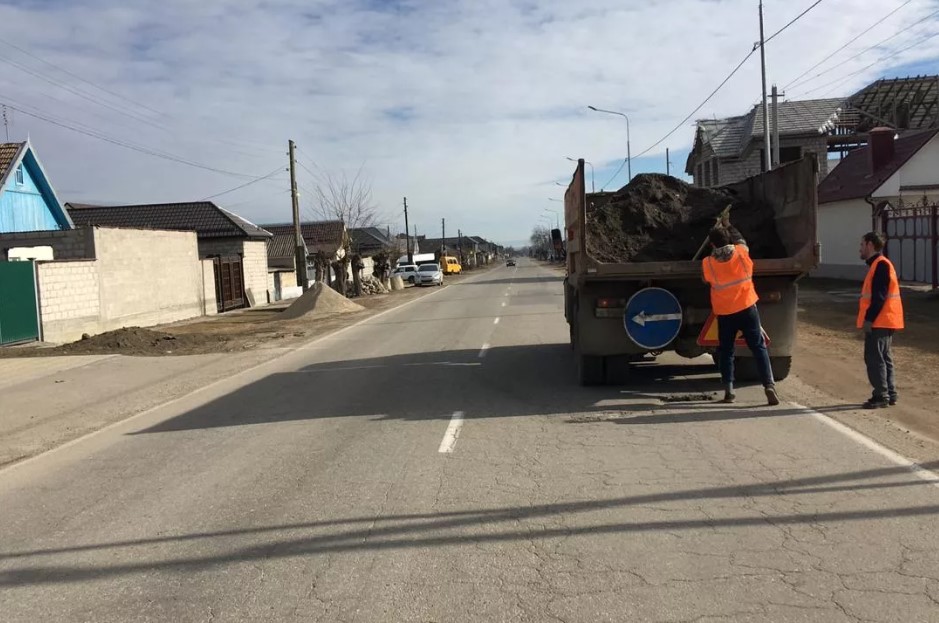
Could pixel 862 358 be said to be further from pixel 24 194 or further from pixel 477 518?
pixel 24 194

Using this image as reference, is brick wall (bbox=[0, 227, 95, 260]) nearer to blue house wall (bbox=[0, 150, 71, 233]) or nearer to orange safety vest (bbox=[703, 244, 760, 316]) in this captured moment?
blue house wall (bbox=[0, 150, 71, 233])

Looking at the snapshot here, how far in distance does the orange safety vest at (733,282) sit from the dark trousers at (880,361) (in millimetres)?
1243

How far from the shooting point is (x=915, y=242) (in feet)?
73.9

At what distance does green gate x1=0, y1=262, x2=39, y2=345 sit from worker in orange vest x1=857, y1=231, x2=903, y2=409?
16915mm

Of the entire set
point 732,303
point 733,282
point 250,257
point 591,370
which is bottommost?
point 591,370

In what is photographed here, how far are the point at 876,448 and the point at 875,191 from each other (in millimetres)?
24804

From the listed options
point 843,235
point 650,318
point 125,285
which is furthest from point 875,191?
point 125,285

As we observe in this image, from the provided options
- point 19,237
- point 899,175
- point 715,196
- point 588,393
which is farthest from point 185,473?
point 899,175

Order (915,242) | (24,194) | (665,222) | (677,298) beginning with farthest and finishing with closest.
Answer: (24,194)
(915,242)
(665,222)
(677,298)

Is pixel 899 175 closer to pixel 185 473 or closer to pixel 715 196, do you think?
pixel 715 196

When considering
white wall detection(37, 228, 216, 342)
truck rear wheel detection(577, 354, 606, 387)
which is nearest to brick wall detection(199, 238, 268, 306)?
white wall detection(37, 228, 216, 342)

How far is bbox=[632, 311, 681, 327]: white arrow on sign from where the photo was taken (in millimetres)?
8898

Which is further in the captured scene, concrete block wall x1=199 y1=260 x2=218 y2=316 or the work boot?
concrete block wall x1=199 y1=260 x2=218 y2=316

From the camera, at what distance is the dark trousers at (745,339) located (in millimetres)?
8266
